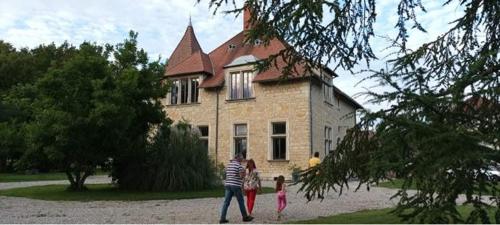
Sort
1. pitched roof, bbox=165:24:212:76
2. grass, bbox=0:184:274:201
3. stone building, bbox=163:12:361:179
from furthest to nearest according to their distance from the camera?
pitched roof, bbox=165:24:212:76 < stone building, bbox=163:12:361:179 < grass, bbox=0:184:274:201

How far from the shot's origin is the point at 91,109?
18.5 meters

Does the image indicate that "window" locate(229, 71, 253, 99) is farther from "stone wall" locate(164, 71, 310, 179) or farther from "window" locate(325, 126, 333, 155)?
"window" locate(325, 126, 333, 155)

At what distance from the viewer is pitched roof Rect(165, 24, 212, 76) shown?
109ft

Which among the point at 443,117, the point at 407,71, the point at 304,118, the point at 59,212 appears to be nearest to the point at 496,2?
the point at 407,71

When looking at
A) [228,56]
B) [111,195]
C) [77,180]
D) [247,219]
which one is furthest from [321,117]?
[247,219]

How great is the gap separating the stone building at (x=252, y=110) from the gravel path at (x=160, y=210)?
12369 mm

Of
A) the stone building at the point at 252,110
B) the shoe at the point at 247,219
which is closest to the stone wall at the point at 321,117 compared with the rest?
the stone building at the point at 252,110

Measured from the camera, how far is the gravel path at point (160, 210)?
37.2ft

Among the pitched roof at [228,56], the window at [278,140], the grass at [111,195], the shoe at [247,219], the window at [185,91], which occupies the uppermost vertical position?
the pitched roof at [228,56]

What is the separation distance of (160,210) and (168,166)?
269 inches

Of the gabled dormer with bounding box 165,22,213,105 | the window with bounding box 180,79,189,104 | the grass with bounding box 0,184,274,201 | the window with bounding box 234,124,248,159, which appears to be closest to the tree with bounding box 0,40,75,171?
the gabled dormer with bounding box 165,22,213,105

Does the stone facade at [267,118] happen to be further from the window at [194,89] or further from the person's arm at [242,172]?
the person's arm at [242,172]

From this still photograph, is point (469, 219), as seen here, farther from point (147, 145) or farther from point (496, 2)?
point (147, 145)

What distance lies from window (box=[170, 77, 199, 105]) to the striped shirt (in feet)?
72.5
